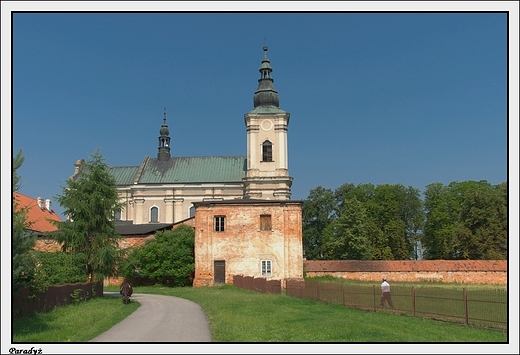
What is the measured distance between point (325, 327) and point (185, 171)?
2191 inches

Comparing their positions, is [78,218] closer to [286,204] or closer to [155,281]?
[155,281]

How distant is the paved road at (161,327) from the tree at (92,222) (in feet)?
26.1

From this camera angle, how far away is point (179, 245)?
37250 millimetres

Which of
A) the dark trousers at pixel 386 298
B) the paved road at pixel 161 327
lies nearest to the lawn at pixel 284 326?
the paved road at pixel 161 327

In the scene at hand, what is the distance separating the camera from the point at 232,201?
36.2 m

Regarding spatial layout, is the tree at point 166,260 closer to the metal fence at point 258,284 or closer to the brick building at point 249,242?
the brick building at point 249,242

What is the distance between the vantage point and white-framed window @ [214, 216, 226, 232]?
35969 millimetres

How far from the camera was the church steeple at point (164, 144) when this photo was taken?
236ft

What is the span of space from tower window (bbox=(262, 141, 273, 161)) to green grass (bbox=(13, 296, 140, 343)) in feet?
130

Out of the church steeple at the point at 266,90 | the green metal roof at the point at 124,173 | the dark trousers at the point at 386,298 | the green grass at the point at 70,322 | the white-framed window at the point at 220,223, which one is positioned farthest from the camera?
the green metal roof at the point at 124,173

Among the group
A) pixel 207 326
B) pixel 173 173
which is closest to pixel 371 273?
pixel 207 326

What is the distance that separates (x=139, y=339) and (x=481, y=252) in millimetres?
44372

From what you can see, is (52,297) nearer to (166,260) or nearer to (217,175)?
(166,260)

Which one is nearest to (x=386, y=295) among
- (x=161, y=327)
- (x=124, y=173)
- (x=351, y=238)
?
(x=161, y=327)
